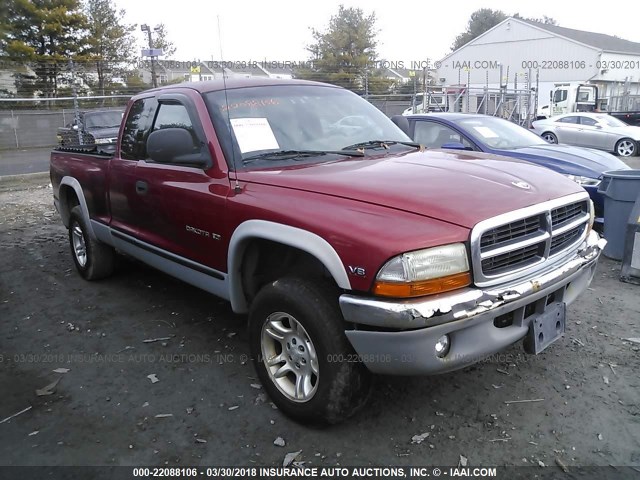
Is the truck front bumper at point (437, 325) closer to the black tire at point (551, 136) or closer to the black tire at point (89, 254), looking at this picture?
the black tire at point (89, 254)

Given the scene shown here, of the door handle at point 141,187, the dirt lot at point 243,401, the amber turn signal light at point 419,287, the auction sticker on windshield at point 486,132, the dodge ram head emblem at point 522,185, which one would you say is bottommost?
the dirt lot at point 243,401

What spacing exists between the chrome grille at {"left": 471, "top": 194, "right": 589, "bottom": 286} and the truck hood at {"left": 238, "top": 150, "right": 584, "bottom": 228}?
0.06 m

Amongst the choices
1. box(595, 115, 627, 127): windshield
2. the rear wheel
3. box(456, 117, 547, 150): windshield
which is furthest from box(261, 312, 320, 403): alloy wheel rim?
box(595, 115, 627, 127): windshield

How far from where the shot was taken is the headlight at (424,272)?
2.32 m

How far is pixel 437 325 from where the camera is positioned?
2.32 m

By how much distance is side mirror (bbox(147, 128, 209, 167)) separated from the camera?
3287 millimetres

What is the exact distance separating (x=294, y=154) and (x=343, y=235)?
1118 millimetres

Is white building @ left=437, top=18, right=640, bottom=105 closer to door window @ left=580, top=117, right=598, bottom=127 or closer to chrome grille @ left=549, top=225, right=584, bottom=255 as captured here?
door window @ left=580, top=117, right=598, bottom=127

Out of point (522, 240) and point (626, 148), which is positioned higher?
point (522, 240)

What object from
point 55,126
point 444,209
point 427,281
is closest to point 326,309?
point 427,281

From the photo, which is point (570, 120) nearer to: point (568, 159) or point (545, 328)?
point (568, 159)

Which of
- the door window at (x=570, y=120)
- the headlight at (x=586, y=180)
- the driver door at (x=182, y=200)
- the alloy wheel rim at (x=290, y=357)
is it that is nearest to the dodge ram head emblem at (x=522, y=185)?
the alloy wheel rim at (x=290, y=357)

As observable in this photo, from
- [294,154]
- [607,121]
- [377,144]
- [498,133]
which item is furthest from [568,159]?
[607,121]

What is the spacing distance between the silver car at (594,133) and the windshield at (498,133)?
10.2 metres
